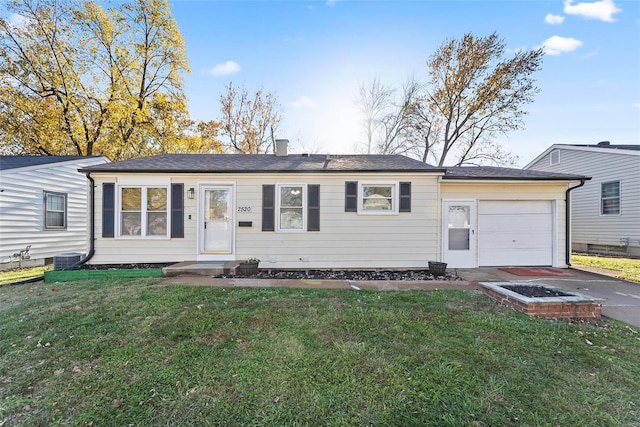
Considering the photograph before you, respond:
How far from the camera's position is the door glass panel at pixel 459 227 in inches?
308

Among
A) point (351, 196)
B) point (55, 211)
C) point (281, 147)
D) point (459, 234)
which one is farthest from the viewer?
point (55, 211)

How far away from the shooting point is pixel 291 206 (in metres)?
7.60

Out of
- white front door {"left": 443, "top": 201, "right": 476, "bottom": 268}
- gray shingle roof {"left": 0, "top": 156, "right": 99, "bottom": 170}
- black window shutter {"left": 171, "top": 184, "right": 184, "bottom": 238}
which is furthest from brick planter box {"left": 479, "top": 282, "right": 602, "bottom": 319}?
gray shingle roof {"left": 0, "top": 156, "right": 99, "bottom": 170}

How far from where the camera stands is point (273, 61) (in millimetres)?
13055

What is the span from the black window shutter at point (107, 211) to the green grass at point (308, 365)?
3.30 meters

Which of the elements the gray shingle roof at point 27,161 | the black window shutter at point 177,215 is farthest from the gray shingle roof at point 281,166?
the gray shingle roof at point 27,161

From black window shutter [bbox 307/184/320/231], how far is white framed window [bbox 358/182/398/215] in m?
1.19

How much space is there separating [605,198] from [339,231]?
1238 cm

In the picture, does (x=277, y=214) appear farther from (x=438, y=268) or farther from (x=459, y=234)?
(x=459, y=234)

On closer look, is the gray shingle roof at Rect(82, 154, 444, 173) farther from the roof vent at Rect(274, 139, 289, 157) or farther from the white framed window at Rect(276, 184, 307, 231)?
the white framed window at Rect(276, 184, 307, 231)

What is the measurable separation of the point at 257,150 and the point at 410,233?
48.3ft

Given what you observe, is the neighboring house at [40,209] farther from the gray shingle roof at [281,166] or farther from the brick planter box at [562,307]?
the brick planter box at [562,307]

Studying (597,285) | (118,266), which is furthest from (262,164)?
(597,285)

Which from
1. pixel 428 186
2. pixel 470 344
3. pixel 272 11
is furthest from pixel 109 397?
pixel 272 11
